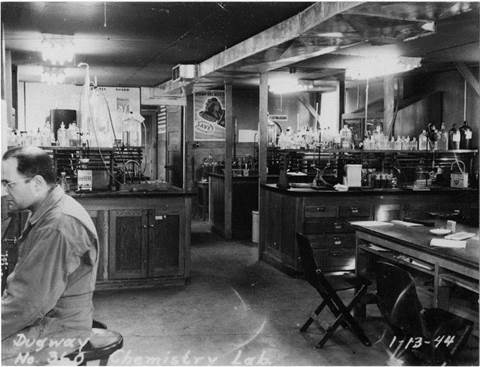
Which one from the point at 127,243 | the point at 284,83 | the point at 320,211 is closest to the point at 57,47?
the point at 127,243

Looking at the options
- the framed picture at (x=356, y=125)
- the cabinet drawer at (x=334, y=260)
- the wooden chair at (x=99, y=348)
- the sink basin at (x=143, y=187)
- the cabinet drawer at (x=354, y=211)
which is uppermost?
the framed picture at (x=356, y=125)

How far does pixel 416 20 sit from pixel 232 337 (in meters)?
2.84

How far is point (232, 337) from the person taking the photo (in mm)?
4508

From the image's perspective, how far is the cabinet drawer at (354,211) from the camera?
665 cm

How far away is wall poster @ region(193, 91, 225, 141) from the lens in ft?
40.5

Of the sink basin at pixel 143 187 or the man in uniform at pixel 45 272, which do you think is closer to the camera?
the man in uniform at pixel 45 272

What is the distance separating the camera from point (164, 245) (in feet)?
19.8

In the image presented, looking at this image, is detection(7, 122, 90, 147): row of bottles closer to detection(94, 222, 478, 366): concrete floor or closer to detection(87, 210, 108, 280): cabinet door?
detection(87, 210, 108, 280): cabinet door

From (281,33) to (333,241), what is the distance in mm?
2594

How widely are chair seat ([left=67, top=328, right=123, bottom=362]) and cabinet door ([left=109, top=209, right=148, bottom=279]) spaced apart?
3076mm

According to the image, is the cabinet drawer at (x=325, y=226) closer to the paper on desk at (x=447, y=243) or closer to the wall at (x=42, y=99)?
the paper on desk at (x=447, y=243)

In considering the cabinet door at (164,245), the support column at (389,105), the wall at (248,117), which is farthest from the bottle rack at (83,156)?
the wall at (248,117)

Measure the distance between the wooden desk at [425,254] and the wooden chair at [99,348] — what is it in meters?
2.22

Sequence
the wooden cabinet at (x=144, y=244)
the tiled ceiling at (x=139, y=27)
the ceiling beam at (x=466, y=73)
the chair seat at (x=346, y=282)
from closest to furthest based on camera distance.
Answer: the chair seat at (x=346, y=282) → the tiled ceiling at (x=139, y=27) → the wooden cabinet at (x=144, y=244) → the ceiling beam at (x=466, y=73)
